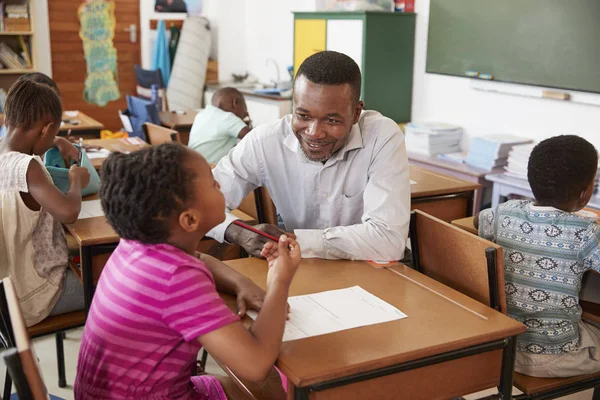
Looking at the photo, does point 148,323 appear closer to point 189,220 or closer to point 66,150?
point 189,220

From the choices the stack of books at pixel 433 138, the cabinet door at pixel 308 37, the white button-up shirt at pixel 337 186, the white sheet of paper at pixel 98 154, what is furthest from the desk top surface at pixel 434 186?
the cabinet door at pixel 308 37

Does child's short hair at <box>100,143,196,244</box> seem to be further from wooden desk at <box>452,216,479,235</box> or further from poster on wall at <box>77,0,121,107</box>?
poster on wall at <box>77,0,121,107</box>

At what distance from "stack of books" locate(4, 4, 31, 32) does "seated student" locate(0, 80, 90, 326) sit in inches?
167

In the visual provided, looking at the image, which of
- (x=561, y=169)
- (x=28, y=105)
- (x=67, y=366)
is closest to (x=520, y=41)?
(x=561, y=169)

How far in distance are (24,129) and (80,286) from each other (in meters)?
0.56

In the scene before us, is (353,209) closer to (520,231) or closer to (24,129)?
(520,231)

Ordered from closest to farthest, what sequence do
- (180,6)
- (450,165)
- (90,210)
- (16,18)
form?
(90,210) → (450,165) → (16,18) → (180,6)

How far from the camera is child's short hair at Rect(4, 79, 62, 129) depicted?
2166 mm

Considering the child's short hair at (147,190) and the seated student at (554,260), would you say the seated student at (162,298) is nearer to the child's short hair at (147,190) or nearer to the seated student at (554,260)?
the child's short hair at (147,190)

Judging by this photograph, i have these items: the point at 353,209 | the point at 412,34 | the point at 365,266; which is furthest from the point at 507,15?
the point at 365,266

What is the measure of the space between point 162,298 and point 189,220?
16cm

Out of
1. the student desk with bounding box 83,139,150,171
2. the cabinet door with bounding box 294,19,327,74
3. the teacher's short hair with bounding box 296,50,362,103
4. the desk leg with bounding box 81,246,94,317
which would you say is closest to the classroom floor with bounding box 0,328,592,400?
the desk leg with bounding box 81,246,94,317

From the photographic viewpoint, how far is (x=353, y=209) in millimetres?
2070

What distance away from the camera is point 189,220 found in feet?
3.99
